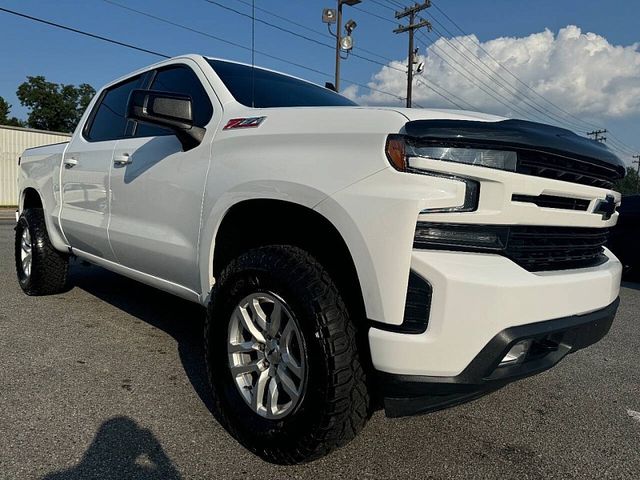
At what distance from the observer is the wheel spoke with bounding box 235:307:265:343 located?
7.23ft

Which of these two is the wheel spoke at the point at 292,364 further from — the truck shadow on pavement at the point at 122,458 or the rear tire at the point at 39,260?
the rear tire at the point at 39,260

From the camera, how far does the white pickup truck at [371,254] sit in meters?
1.71

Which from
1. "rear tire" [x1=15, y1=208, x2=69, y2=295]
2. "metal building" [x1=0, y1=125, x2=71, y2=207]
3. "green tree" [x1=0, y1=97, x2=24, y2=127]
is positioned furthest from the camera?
"green tree" [x1=0, y1=97, x2=24, y2=127]

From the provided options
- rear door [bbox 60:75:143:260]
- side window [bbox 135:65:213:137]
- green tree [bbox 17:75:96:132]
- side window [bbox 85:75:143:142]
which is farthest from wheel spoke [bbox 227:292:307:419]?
green tree [bbox 17:75:96:132]

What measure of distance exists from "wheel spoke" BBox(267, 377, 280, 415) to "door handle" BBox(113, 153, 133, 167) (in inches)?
70.2

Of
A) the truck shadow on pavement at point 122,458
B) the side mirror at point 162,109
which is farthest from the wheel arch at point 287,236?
the truck shadow on pavement at point 122,458

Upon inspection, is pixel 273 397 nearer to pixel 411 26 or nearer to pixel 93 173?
pixel 93 173

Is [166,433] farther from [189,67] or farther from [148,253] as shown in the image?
[189,67]

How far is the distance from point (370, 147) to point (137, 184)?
1795 mm

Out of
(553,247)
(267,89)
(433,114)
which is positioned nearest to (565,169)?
(553,247)

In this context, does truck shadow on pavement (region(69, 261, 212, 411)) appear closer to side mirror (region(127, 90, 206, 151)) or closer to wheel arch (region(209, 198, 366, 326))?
wheel arch (region(209, 198, 366, 326))

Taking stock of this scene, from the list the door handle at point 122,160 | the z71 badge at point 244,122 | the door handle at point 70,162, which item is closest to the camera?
the z71 badge at point 244,122

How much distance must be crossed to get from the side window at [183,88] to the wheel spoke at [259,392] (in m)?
1.38

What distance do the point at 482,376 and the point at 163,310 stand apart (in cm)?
332
